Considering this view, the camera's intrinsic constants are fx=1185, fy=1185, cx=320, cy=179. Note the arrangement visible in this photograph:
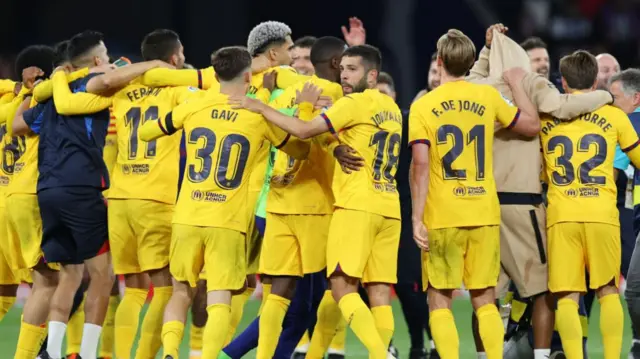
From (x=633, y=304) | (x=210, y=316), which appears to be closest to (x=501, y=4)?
(x=633, y=304)

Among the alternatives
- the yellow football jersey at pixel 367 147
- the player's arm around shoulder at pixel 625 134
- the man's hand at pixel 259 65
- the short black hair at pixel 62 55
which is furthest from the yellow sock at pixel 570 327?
the short black hair at pixel 62 55

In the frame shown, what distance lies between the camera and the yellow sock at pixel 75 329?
887 centimetres

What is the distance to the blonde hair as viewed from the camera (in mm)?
7398

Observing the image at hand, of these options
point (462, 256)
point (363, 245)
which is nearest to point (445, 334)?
point (462, 256)

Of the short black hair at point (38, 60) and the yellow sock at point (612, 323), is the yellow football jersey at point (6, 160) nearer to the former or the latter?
the short black hair at point (38, 60)

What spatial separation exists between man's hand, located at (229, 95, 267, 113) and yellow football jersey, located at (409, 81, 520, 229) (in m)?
0.96

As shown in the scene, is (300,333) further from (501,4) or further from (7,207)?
(501,4)

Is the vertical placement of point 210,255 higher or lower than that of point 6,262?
higher

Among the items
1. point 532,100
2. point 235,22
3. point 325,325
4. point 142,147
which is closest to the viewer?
point 532,100

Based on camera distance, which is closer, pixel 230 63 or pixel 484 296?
pixel 230 63

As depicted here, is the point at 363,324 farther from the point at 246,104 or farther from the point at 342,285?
the point at 246,104

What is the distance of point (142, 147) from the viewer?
8109 millimetres

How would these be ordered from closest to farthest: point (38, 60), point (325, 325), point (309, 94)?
point (309, 94) < point (325, 325) < point (38, 60)

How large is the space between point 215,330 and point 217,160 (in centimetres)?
104
